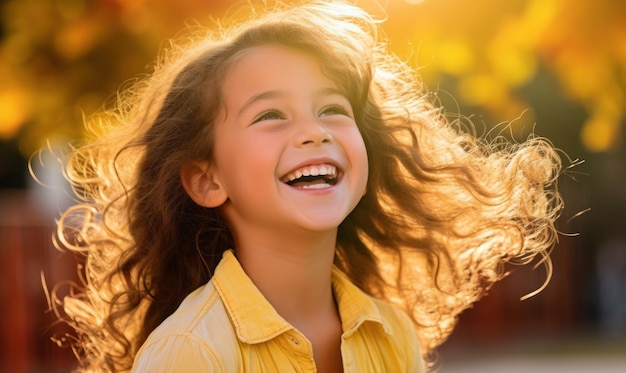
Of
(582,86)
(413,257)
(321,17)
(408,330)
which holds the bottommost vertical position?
(408,330)

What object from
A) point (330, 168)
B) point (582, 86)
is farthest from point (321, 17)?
point (582, 86)

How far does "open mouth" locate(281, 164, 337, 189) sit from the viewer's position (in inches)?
113

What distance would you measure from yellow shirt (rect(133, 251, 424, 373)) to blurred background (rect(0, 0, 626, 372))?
1.95ft

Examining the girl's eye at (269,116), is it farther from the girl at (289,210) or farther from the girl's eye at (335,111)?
the girl's eye at (335,111)

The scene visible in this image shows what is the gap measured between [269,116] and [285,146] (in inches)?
5.0

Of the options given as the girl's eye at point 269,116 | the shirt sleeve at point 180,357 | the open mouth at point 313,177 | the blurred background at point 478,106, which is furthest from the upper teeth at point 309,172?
the blurred background at point 478,106

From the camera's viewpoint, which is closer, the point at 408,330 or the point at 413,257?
the point at 408,330

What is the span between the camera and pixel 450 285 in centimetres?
359

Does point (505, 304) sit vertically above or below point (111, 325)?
above

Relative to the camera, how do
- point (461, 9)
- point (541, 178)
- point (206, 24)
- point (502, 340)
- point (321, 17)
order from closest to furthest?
point (321, 17), point (541, 178), point (461, 9), point (206, 24), point (502, 340)

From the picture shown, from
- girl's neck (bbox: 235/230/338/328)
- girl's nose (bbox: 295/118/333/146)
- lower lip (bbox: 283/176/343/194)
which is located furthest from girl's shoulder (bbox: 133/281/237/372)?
girl's nose (bbox: 295/118/333/146)

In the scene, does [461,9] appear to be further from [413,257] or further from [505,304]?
[505,304]

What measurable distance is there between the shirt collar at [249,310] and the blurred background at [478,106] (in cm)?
68

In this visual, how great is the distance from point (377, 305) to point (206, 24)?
246 cm
